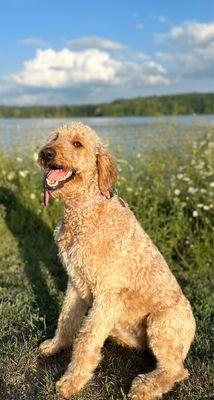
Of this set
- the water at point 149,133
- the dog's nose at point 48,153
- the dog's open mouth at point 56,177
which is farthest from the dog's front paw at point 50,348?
the water at point 149,133

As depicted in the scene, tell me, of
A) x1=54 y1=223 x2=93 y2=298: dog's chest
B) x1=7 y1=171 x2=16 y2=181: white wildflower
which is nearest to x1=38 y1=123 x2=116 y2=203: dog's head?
x1=54 y1=223 x2=93 y2=298: dog's chest

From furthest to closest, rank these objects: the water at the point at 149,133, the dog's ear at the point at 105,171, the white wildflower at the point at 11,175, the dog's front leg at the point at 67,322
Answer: the water at the point at 149,133, the white wildflower at the point at 11,175, the dog's front leg at the point at 67,322, the dog's ear at the point at 105,171

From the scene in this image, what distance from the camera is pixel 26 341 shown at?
14.6 ft

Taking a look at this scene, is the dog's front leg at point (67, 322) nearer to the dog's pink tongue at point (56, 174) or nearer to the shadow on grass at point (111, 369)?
the shadow on grass at point (111, 369)

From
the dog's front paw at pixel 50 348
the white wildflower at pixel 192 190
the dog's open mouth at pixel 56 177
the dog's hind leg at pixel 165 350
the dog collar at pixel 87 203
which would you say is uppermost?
the dog's open mouth at pixel 56 177

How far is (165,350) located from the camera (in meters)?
3.76

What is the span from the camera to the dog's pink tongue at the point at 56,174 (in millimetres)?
3851

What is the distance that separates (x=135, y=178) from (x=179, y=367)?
205 inches

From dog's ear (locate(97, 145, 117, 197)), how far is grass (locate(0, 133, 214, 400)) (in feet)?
5.08

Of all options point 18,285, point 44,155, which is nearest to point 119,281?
point 44,155

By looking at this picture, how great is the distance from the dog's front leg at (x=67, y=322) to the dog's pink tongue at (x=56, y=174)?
40.6 inches

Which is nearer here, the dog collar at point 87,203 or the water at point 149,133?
the dog collar at point 87,203

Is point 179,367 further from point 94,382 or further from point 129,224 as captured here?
point 129,224

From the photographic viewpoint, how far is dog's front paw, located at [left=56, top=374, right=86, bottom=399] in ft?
11.9
